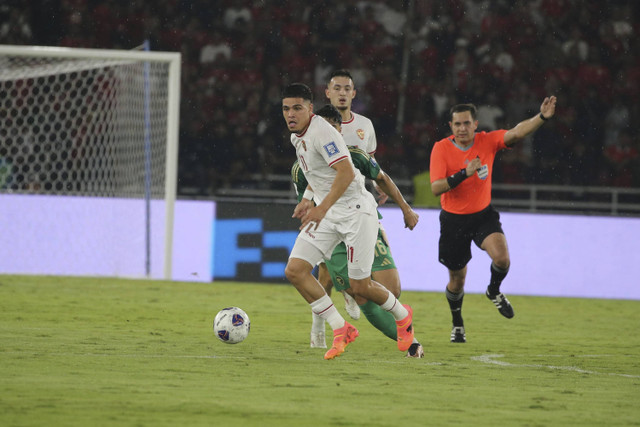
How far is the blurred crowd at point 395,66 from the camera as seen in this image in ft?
58.4

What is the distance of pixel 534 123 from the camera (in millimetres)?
8375

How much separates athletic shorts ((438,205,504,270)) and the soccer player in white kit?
5.53 ft

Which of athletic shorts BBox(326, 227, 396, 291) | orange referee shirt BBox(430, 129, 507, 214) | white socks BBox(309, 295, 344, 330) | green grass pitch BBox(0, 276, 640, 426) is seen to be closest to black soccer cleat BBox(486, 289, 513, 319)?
green grass pitch BBox(0, 276, 640, 426)

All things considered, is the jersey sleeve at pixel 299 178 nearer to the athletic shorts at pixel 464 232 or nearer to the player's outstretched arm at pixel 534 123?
the athletic shorts at pixel 464 232

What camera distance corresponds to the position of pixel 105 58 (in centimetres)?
1389

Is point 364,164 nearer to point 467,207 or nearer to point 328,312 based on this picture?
point 328,312

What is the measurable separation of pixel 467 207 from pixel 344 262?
1.63 m

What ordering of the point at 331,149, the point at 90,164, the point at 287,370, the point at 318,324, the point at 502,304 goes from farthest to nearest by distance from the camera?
1. the point at 90,164
2. the point at 502,304
3. the point at 318,324
4. the point at 331,149
5. the point at 287,370

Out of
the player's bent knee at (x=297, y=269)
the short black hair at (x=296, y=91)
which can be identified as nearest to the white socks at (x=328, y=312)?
the player's bent knee at (x=297, y=269)

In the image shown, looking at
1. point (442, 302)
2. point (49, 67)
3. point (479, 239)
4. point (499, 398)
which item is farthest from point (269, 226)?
point (499, 398)

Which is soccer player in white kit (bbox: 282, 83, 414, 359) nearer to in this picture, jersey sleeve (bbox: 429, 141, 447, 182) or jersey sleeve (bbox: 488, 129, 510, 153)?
jersey sleeve (bbox: 429, 141, 447, 182)

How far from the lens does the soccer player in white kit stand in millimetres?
6914

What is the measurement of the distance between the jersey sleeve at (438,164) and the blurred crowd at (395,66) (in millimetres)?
8524

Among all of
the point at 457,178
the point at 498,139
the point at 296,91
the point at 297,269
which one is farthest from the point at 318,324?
the point at 498,139
